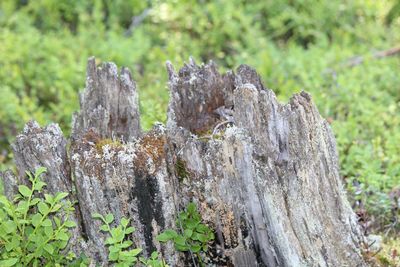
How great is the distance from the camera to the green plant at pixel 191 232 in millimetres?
4039

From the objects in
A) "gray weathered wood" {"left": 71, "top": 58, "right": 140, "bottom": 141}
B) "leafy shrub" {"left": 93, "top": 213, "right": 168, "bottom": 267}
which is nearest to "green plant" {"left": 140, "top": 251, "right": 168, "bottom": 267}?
"leafy shrub" {"left": 93, "top": 213, "right": 168, "bottom": 267}

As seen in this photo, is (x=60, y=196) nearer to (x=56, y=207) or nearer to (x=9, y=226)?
(x=56, y=207)

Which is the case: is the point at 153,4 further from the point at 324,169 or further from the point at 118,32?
the point at 324,169

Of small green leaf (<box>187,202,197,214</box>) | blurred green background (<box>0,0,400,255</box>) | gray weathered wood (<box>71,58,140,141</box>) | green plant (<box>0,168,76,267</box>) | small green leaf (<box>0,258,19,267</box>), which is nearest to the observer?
small green leaf (<box>0,258,19,267</box>)

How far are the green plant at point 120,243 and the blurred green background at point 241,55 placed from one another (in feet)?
6.44

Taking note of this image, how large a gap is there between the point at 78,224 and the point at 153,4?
6.41 meters

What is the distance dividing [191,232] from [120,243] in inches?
17.0

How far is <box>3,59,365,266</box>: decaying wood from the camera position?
4.00 m

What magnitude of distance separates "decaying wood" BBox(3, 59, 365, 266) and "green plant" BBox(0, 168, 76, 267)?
201 mm

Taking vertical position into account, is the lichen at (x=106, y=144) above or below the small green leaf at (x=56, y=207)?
above

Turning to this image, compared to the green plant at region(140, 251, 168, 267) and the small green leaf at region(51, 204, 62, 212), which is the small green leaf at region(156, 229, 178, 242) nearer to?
the green plant at region(140, 251, 168, 267)

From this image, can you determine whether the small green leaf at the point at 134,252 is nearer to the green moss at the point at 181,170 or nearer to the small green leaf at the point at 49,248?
the small green leaf at the point at 49,248

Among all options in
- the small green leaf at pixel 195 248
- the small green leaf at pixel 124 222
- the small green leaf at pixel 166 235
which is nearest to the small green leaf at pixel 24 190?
the small green leaf at pixel 124 222

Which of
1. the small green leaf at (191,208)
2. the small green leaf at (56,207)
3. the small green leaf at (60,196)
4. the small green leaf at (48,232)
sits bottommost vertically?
the small green leaf at (48,232)
